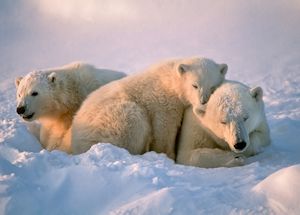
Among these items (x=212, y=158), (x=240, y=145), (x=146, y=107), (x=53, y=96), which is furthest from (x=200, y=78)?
(x=53, y=96)

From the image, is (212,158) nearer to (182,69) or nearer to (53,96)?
(182,69)

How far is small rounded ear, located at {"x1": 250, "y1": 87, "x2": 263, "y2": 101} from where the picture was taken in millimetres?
5770

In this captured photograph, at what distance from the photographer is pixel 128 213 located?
3275mm

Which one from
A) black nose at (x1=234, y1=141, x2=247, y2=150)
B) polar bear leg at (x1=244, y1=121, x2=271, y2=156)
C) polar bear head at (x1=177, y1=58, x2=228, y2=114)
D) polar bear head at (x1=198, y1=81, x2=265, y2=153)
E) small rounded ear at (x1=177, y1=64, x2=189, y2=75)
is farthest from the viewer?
small rounded ear at (x1=177, y1=64, x2=189, y2=75)

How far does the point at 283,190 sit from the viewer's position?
327cm

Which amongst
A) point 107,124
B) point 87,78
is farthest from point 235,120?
point 87,78

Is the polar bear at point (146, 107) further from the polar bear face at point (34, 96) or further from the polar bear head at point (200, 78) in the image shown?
the polar bear face at point (34, 96)

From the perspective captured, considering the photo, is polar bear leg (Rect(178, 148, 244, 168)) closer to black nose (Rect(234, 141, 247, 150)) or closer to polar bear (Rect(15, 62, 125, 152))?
black nose (Rect(234, 141, 247, 150))

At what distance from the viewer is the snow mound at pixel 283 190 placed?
3117mm

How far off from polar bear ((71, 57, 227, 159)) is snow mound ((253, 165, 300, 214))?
8.14ft

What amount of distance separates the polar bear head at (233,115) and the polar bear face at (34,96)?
278 centimetres

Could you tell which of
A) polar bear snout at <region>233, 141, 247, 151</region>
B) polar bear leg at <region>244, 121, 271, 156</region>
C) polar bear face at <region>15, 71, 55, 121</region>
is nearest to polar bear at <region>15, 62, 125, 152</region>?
polar bear face at <region>15, 71, 55, 121</region>

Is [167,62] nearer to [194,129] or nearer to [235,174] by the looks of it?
[194,129]

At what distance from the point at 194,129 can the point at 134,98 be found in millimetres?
920
